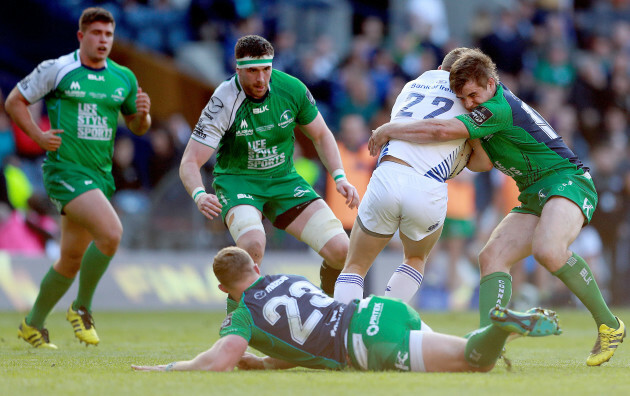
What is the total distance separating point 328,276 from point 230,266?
6.37ft

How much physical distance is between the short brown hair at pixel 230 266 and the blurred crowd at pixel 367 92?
8009mm

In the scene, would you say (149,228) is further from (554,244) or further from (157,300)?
(554,244)

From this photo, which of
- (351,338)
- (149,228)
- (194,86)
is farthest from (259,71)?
(194,86)

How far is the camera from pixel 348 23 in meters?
20.2

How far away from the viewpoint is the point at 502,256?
22.8 ft

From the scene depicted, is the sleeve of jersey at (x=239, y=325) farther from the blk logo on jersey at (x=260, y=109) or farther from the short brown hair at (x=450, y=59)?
the short brown hair at (x=450, y=59)

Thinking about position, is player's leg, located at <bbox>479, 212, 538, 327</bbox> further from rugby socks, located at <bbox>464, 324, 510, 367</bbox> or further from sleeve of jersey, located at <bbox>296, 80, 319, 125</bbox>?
Result: sleeve of jersey, located at <bbox>296, 80, 319, 125</bbox>

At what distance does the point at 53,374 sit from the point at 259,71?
106 inches

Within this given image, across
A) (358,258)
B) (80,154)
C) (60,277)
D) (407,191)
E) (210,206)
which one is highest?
(80,154)

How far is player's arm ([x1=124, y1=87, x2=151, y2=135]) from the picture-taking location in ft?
29.0

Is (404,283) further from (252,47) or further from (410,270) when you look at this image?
(252,47)

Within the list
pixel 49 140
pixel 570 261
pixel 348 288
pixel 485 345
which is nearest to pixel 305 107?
pixel 348 288

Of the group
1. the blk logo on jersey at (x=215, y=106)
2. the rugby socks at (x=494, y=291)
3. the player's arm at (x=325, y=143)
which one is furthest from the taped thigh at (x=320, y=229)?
the rugby socks at (x=494, y=291)

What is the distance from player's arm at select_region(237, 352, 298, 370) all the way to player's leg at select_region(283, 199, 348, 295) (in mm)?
1455
